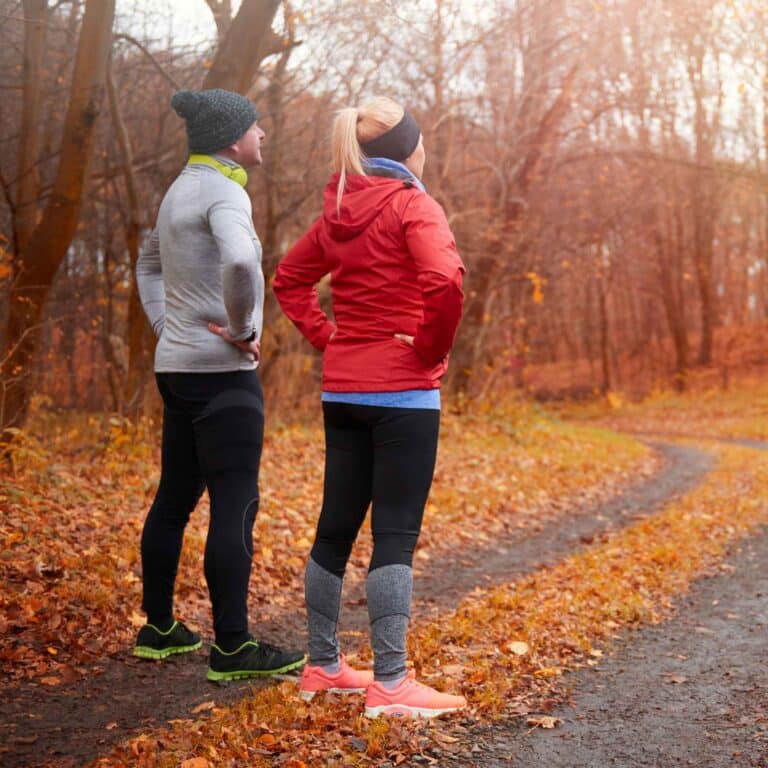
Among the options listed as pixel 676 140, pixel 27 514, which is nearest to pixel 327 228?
pixel 27 514

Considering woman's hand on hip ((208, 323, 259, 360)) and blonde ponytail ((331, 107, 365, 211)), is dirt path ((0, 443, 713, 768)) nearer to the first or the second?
woman's hand on hip ((208, 323, 259, 360))

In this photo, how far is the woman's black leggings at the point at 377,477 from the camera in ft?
10.7

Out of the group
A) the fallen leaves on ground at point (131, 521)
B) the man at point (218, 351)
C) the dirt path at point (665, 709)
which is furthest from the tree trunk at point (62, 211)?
the dirt path at point (665, 709)

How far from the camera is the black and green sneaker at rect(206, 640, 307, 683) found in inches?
154


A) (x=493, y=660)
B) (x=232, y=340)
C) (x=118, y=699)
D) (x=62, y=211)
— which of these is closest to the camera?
(x=232, y=340)

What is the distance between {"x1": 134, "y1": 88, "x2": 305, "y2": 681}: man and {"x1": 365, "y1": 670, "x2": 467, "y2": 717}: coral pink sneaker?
0.83m

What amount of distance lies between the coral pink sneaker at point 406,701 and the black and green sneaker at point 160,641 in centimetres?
139

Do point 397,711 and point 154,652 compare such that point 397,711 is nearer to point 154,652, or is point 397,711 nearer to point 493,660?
point 493,660

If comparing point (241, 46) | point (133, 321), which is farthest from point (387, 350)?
point (133, 321)

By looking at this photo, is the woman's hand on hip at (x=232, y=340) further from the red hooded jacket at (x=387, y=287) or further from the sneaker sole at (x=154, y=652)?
the sneaker sole at (x=154, y=652)

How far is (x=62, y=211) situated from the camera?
7.60m

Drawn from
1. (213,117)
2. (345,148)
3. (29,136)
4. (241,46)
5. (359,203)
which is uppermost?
(241,46)

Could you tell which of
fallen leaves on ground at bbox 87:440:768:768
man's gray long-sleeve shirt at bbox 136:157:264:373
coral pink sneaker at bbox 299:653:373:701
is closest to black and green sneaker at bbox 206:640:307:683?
fallen leaves on ground at bbox 87:440:768:768

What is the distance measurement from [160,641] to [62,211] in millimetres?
4510
